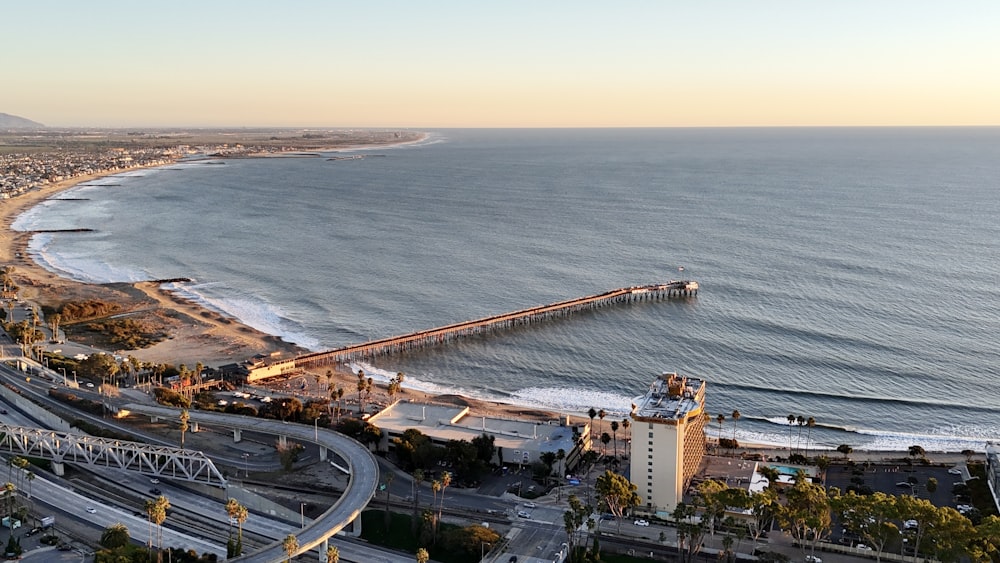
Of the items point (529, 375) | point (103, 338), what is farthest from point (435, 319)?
point (103, 338)

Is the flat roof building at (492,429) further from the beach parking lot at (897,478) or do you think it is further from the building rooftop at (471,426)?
the beach parking lot at (897,478)

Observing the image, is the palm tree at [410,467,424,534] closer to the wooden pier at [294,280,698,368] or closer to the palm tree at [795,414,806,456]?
the palm tree at [795,414,806,456]

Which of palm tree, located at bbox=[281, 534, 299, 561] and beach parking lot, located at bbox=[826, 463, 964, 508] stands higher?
palm tree, located at bbox=[281, 534, 299, 561]

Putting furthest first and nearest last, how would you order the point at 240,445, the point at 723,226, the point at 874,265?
the point at 723,226 < the point at 874,265 < the point at 240,445

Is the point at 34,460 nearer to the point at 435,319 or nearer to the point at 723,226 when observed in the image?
the point at 435,319

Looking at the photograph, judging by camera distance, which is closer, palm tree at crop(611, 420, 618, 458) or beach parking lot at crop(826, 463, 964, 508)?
beach parking lot at crop(826, 463, 964, 508)

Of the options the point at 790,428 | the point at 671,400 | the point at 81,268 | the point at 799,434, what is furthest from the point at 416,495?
the point at 81,268

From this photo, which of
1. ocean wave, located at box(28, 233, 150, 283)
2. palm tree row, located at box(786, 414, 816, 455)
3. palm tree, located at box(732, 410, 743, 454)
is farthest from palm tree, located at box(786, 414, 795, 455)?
ocean wave, located at box(28, 233, 150, 283)
